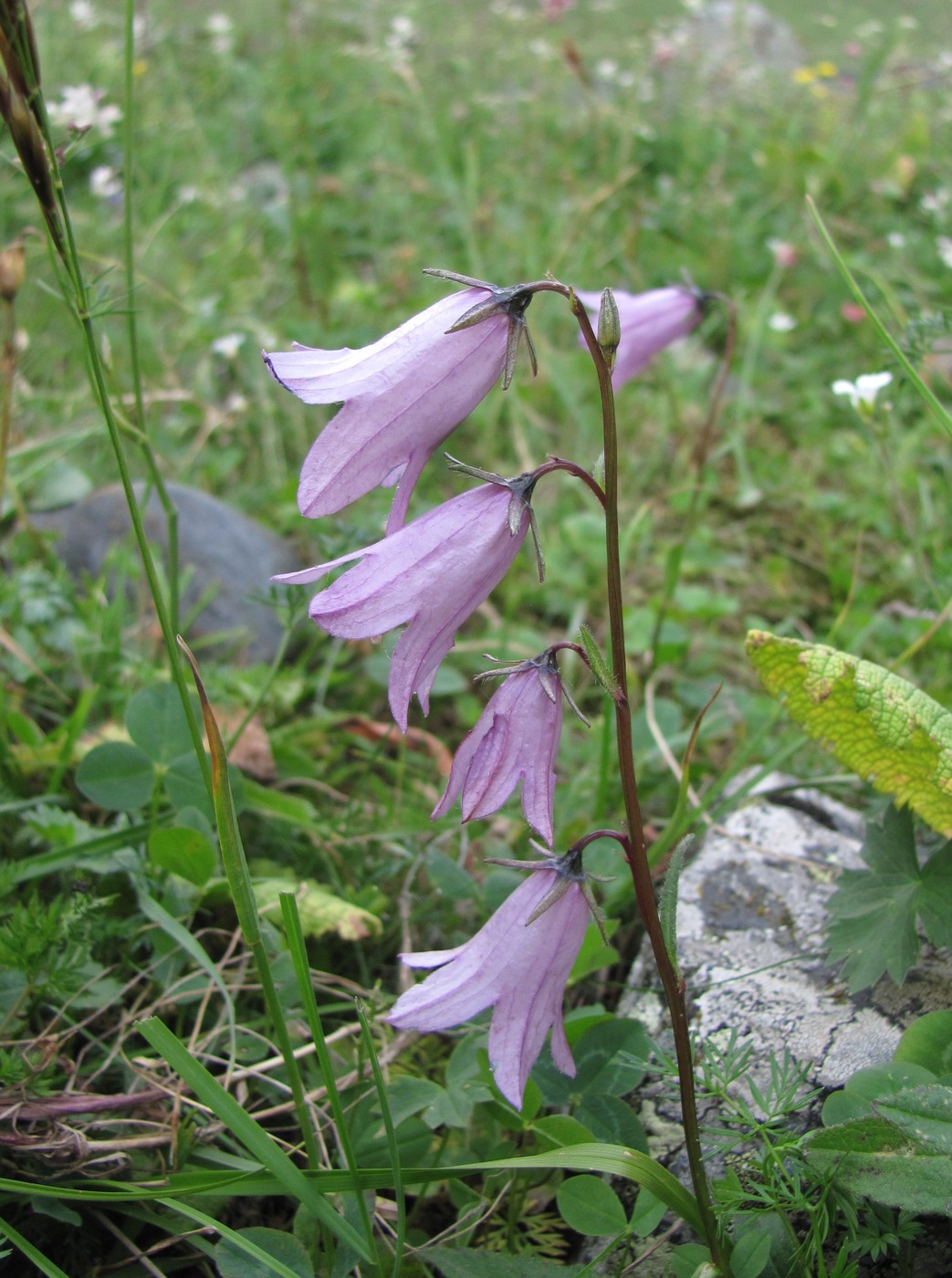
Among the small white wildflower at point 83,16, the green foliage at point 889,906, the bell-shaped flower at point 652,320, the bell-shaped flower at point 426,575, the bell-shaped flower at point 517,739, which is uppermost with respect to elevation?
the small white wildflower at point 83,16

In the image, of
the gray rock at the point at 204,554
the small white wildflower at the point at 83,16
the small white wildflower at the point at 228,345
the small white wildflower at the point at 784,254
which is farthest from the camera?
the small white wildflower at the point at 83,16

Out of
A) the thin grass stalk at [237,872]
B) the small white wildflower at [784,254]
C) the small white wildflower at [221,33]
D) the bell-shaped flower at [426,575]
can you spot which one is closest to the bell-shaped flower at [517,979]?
the thin grass stalk at [237,872]

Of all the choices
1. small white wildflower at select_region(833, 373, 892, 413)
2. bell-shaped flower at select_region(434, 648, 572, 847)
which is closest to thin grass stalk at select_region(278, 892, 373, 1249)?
bell-shaped flower at select_region(434, 648, 572, 847)

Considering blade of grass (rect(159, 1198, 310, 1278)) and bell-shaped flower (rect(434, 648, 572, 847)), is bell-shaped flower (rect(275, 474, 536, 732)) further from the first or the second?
blade of grass (rect(159, 1198, 310, 1278))

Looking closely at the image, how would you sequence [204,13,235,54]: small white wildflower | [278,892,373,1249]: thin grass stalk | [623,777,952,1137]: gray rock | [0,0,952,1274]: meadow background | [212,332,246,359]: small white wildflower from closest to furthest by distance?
1. [278,892,373,1249]: thin grass stalk
2. [623,777,952,1137]: gray rock
3. [0,0,952,1274]: meadow background
4. [212,332,246,359]: small white wildflower
5. [204,13,235,54]: small white wildflower

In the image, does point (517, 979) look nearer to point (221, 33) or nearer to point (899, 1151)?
point (899, 1151)

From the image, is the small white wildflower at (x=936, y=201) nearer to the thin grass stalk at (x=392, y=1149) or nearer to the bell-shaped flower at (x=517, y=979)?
the bell-shaped flower at (x=517, y=979)

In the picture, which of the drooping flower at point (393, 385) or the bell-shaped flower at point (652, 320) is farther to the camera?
the bell-shaped flower at point (652, 320)

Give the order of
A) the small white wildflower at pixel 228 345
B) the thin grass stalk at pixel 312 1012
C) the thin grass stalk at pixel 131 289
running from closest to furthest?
the thin grass stalk at pixel 312 1012 → the thin grass stalk at pixel 131 289 → the small white wildflower at pixel 228 345
